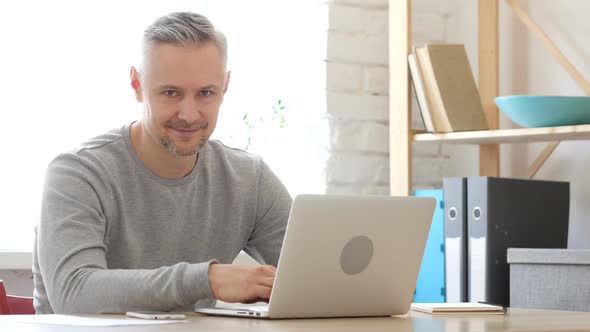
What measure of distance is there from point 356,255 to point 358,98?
1527mm

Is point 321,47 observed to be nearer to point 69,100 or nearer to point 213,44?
point 69,100

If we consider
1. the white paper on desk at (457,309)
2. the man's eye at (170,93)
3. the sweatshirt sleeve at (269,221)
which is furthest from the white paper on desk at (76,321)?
the sweatshirt sleeve at (269,221)

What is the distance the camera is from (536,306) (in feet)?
7.68

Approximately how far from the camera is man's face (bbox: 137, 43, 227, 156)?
191 centimetres

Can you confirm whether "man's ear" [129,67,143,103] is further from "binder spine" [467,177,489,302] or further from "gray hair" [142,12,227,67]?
"binder spine" [467,177,489,302]

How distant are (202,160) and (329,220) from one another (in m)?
0.69

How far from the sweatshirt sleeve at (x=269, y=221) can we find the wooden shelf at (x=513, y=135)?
75cm

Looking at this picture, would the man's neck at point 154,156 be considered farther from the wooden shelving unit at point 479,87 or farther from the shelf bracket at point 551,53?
the shelf bracket at point 551,53

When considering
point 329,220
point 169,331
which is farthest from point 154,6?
point 169,331

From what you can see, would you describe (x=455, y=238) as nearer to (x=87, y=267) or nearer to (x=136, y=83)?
(x=136, y=83)

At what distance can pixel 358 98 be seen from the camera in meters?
3.00

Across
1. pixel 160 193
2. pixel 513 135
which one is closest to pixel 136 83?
pixel 160 193

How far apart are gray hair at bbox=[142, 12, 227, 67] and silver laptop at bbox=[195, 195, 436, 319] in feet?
1.95

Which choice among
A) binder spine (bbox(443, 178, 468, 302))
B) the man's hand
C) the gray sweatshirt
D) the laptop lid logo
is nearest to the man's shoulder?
the gray sweatshirt
